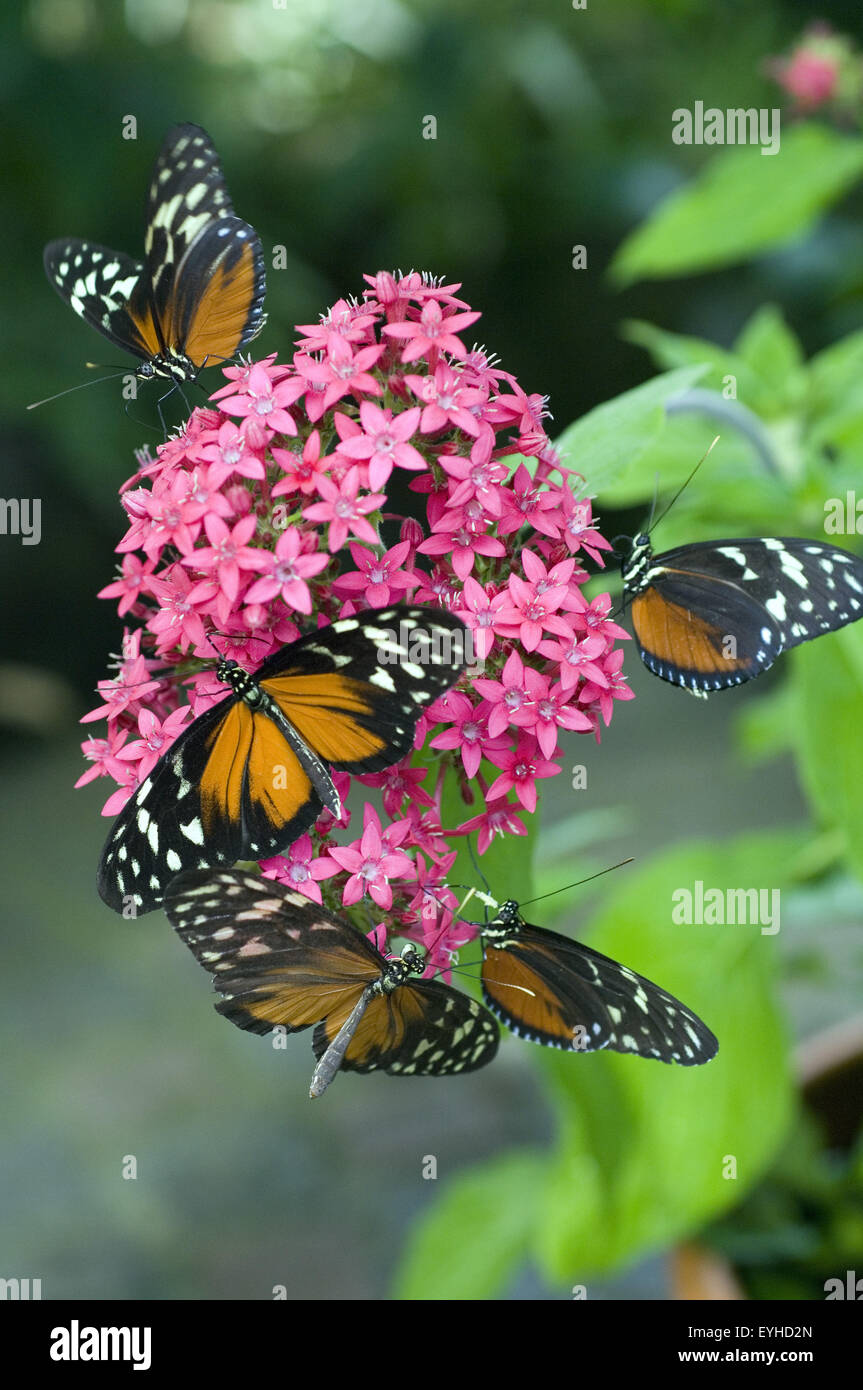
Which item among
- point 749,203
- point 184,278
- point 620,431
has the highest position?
point 749,203

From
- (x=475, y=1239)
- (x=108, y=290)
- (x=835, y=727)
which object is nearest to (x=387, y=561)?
(x=108, y=290)

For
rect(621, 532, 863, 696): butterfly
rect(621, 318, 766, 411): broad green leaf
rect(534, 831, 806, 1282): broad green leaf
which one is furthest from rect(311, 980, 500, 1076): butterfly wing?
rect(621, 318, 766, 411): broad green leaf

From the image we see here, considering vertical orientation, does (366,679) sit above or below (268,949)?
above

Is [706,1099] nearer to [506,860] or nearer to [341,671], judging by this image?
[506,860]

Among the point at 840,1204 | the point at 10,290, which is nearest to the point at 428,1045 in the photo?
the point at 840,1204

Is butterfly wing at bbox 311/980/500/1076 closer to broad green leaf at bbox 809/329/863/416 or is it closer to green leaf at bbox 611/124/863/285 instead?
broad green leaf at bbox 809/329/863/416

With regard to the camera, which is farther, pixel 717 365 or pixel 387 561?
pixel 717 365

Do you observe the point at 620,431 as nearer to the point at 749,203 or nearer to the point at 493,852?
the point at 493,852
